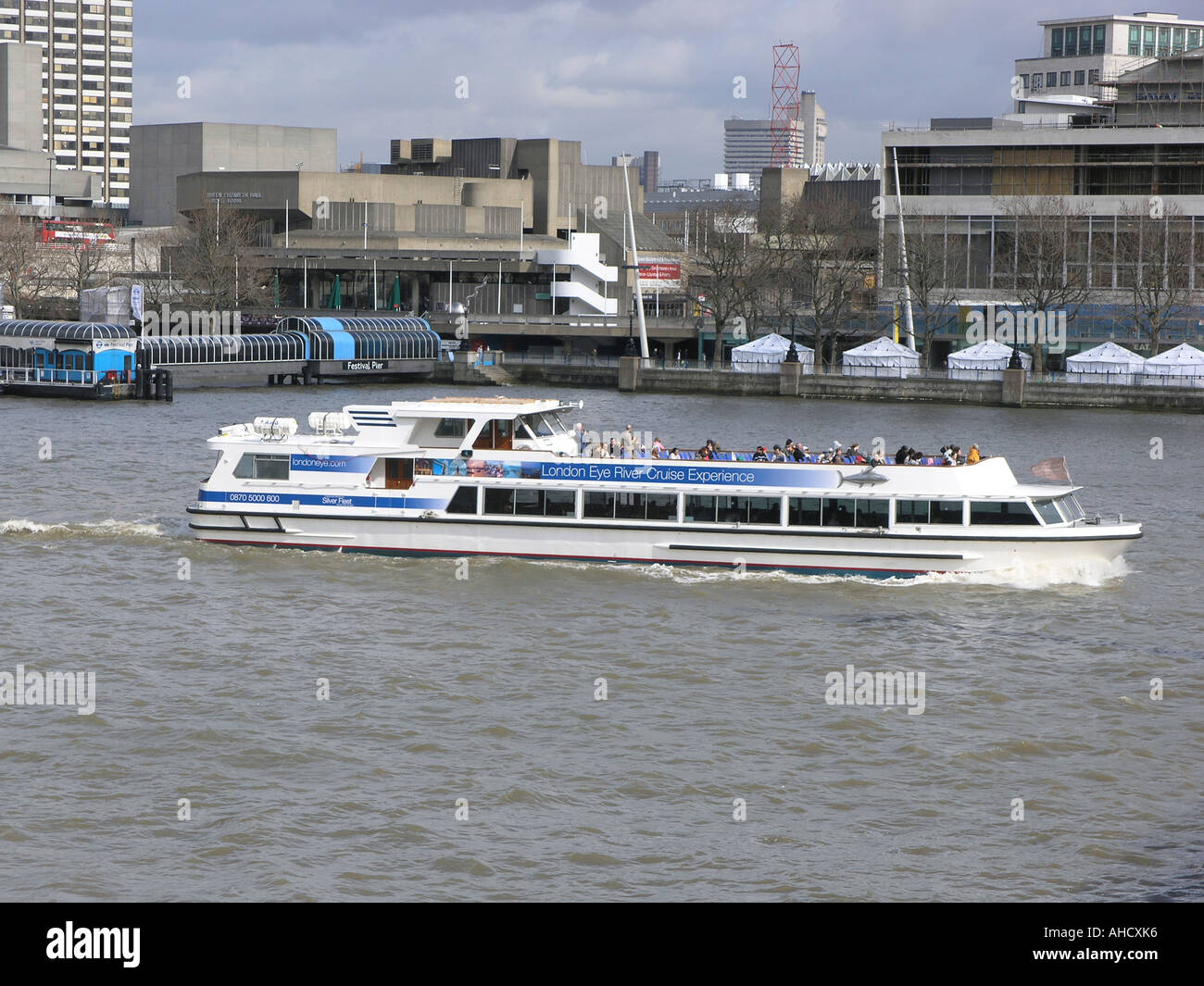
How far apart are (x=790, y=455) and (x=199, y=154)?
137304mm

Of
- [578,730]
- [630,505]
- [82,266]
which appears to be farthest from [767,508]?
[82,266]

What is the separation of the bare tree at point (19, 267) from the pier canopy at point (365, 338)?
26169 millimetres

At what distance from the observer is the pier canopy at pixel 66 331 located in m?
78.5

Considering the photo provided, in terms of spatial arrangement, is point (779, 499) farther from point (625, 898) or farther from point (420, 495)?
point (625, 898)

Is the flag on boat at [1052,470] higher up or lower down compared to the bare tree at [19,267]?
lower down

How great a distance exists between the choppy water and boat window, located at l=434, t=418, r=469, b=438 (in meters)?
2.79

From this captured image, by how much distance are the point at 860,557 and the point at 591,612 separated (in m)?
6.28

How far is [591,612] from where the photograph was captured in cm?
3036

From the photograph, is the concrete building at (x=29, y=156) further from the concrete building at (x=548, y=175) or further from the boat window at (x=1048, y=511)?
the boat window at (x=1048, y=511)

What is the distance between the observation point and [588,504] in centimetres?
3425

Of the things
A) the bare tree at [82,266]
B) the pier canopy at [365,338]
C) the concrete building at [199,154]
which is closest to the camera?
the pier canopy at [365,338]

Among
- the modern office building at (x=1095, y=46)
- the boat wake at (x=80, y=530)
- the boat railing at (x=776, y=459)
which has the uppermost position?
the modern office building at (x=1095, y=46)

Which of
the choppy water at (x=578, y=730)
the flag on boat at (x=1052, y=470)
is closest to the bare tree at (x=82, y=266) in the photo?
the choppy water at (x=578, y=730)
